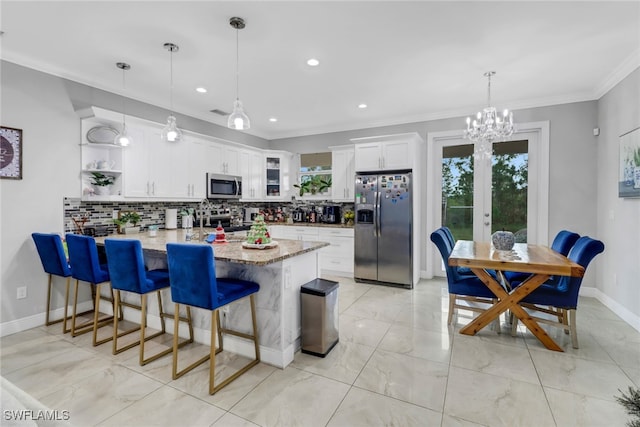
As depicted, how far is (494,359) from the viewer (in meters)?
2.55

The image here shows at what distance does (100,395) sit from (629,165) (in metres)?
5.15

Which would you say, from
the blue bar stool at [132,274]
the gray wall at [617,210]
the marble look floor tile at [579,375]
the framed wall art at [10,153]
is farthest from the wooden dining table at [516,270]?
the framed wall art at [10,153]

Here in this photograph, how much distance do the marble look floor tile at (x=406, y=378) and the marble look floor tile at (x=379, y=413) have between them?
69mm

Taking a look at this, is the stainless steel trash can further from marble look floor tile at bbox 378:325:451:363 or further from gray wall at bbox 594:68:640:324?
gray wall at bbox 594:68:640:324

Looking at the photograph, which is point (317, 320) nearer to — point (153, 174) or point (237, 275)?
point (237, 275)

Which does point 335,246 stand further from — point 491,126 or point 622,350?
point 622,350

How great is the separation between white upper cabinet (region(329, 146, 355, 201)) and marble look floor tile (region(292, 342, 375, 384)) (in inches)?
124

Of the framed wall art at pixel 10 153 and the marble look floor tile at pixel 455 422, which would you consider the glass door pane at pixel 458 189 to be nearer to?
the marble look floor tile at pixel 455 422

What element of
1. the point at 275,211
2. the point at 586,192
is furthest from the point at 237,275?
the point at 586,192

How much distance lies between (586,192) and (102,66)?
238 inches

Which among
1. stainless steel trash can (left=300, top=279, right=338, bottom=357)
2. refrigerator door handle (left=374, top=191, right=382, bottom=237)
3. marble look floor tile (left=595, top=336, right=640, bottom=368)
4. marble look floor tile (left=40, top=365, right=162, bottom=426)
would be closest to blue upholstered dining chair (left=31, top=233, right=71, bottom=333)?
marble look floor tile (left=40, top=365, right=162, bottom=426)

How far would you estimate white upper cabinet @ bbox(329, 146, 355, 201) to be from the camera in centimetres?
552

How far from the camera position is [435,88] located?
12.8ft

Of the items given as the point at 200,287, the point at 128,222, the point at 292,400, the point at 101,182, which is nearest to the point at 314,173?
the point at 128,222
